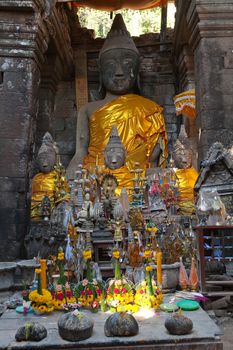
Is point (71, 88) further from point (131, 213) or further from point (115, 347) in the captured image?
point (115, 347)

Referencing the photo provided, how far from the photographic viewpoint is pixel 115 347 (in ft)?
8.50

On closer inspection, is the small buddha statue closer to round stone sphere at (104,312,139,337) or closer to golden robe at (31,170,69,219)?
golden robe at (31,170,69,219)

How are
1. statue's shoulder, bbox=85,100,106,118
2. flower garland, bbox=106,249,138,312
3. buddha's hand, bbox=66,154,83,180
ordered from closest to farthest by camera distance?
1. flower garland, bbox=106,249,138,312
2. buddha's hand, bbox=66,154,83,180
3. statue's shoulder, bbox=85,100,106,118

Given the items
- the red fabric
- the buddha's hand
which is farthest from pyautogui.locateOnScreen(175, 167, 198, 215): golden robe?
the red fabric

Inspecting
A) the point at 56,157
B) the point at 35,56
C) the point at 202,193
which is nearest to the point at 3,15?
the point at 35,56

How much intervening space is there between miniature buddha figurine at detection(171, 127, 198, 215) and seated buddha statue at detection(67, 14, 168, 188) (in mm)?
1187

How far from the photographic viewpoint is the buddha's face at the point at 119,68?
28.5 feet

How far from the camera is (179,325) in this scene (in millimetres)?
2682

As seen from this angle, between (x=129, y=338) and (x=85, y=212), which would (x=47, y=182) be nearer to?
(x=85, y=212)

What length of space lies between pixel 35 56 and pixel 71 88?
328 cm

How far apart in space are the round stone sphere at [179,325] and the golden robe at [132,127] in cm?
546

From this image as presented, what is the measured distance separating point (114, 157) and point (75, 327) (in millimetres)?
4536

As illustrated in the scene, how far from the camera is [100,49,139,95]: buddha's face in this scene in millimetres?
8688

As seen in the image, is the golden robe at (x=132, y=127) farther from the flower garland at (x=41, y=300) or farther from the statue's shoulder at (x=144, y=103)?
the flower garland at (x=41, y=300)
